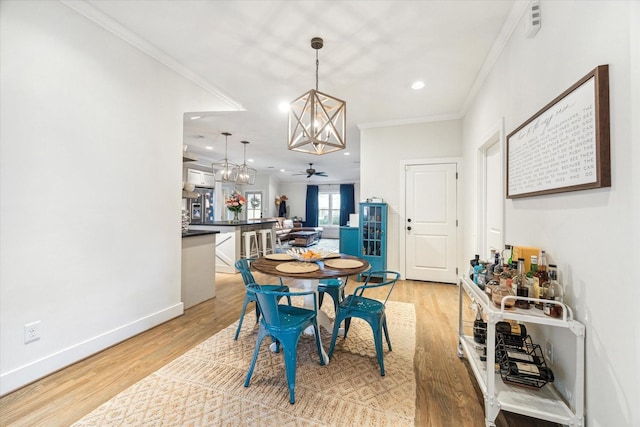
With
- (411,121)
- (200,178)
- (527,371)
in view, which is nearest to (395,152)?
(411,121)

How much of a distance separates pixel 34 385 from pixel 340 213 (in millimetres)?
10359

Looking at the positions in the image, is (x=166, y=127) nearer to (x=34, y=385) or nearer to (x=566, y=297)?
(x=34, y=385)

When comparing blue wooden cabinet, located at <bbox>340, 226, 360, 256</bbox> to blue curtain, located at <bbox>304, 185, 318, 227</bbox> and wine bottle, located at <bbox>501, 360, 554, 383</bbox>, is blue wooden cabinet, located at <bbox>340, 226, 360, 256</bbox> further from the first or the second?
blue curtain, located at <bbox>304, 185, 318, 227</bbox>

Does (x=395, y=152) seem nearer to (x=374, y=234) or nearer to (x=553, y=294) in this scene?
(x=374, y=234)

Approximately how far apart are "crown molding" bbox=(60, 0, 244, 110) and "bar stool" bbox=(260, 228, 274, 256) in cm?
317

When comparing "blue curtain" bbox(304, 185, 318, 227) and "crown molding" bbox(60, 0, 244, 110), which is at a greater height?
"crown molding" bbox(60, 0, 244, 110)

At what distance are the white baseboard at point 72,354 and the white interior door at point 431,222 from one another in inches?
139

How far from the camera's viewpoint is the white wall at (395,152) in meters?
4.23

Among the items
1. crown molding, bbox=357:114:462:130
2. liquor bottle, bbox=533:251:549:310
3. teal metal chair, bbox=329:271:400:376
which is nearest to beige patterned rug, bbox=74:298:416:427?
teal metal chair, bbox=329:271:400:376

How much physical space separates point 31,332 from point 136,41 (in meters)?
2.42

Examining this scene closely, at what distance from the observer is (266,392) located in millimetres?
1702

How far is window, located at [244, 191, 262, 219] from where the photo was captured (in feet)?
34.9

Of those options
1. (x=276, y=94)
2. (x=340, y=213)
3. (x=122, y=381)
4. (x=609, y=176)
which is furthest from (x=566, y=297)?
(x=340, y=213)

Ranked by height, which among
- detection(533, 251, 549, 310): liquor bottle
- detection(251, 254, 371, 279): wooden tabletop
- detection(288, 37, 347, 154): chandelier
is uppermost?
detection(288, 37, 347, 154): chandelier
